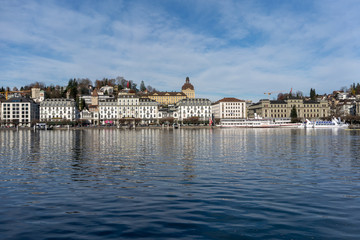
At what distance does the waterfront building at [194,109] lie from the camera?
164 meters

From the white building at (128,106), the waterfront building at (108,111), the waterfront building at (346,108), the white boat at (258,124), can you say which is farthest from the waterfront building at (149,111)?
the waterfront building at (346,108)

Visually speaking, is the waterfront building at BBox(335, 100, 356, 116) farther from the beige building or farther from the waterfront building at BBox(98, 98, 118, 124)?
the waterfront building at BBox(98, 98, 118, 124)

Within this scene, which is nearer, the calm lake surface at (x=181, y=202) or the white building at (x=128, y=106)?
the calm lake surface at (x=181, y=202)

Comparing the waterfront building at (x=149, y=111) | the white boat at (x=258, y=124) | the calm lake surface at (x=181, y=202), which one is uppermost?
the waterfront building at (x=149, y=111)

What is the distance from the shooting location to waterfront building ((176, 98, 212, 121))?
6476 inches

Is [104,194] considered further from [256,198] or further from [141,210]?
[256,198]

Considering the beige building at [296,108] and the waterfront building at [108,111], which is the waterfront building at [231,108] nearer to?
the beige building at [296,108]

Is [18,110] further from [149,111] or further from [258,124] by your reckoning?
[258,124]

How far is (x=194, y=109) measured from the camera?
166 meters

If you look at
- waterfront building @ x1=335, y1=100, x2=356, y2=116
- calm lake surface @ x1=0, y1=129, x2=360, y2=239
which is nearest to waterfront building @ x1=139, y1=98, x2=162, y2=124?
waterfront building @ x1=335, y1=100, x2=356, y2=116

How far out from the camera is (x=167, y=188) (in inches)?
587

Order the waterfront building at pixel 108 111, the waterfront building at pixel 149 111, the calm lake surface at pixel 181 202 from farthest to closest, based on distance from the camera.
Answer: the waterfront building at pixel 149 111
the waterfront building at pixel 108 111
the calm lake surface at pixel 181 202

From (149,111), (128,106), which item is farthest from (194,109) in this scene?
(128,106)

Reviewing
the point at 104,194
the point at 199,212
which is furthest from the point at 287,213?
the point at 104,194
